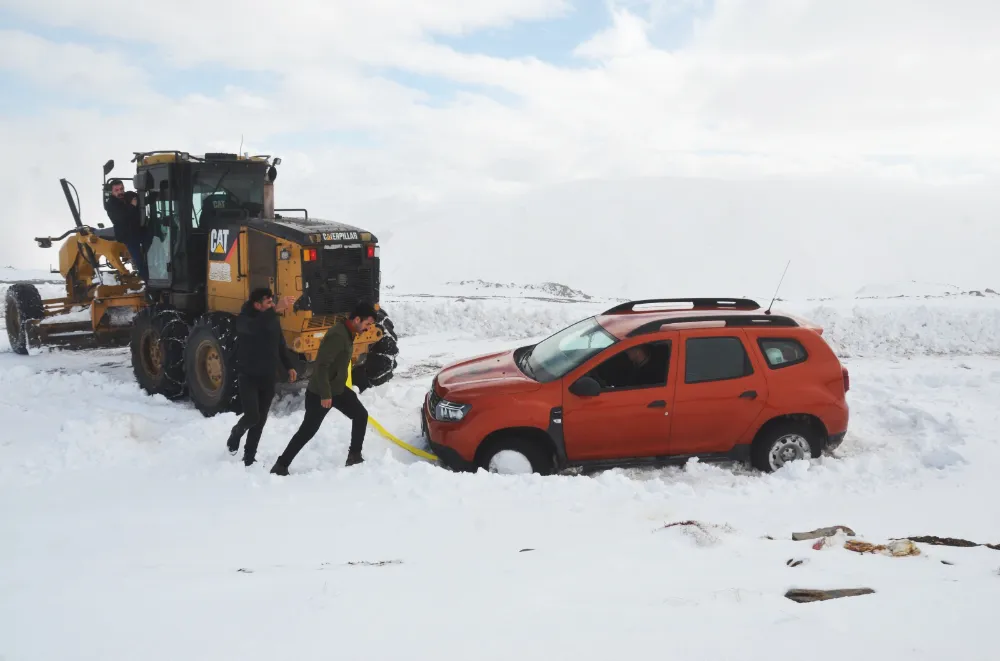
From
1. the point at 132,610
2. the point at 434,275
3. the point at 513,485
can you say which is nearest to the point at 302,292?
the point at 513,485

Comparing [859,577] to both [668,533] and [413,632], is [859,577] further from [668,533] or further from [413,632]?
[413,632]

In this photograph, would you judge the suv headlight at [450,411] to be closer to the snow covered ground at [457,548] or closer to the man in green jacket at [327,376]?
the snow covered ground at [457,548]

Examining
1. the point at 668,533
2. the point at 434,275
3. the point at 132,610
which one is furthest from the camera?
the point at 434,275

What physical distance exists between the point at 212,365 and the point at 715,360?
5972 mm

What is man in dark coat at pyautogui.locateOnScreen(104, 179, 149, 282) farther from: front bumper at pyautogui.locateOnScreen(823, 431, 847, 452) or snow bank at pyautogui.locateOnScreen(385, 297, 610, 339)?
front bumper at pyautogui.locateOnScreen(823, 431, 847, 452)

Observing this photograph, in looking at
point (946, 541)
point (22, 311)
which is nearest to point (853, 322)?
point (946, 541)

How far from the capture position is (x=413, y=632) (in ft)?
11.0

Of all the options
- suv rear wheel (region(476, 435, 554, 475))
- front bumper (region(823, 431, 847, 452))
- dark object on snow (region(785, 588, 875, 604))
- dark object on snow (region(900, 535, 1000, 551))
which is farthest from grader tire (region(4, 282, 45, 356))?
dark object on snow (region(900, 535, 1000, 551))

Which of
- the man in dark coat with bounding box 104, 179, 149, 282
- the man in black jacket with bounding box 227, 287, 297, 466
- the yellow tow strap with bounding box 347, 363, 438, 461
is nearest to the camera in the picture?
the man in black jacket with bounding box 227, 287, 297, 466

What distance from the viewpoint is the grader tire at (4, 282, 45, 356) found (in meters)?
11.9

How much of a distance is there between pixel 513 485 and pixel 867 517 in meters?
2.85

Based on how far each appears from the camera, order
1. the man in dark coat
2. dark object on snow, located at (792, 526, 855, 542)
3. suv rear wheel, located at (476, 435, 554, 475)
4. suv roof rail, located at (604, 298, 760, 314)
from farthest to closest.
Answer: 1. the man in dark coat
2. suv roof rail, located at (604, 298, 760, 314)
3. suv rear wheel, located at (476, 435, 554, 475)
4. dark object on snow, located at (792, 526, 855, 542)

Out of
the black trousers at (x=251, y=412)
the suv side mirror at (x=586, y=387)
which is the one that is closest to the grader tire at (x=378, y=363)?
the black trousers at (x=251, y=412)

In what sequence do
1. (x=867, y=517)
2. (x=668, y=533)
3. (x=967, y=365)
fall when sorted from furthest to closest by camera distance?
1. (x=967, y=365)
2. (x=867, y=517)
3. (x=668, y=533)
